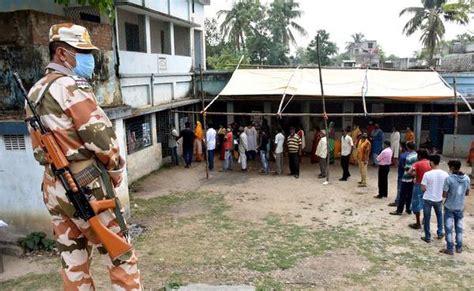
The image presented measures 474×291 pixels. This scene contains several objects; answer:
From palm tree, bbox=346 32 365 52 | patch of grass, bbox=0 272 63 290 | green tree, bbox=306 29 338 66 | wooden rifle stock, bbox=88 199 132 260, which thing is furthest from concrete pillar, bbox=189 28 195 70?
palm tree, bbox=346 32 365 52

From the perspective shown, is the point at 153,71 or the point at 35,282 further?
the point at 153,71

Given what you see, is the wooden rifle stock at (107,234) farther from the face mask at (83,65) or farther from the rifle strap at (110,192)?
the face mask at (83,65)

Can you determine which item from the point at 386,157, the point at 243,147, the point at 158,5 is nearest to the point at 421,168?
the point at 386,157

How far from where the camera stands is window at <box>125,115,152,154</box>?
1077 cm

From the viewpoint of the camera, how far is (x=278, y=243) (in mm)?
6531

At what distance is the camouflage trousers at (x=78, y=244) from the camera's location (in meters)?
2.36

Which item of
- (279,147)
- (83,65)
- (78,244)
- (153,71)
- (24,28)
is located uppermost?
(24,28)

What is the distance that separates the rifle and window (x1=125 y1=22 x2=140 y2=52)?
413 inches

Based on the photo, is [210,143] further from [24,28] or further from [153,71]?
[24,28]

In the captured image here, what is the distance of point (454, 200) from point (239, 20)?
991 inches

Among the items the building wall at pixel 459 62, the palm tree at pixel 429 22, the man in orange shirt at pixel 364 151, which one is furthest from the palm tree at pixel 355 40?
the man in orange shirt at pixel 364 151

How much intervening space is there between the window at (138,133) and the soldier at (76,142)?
8.41 meters

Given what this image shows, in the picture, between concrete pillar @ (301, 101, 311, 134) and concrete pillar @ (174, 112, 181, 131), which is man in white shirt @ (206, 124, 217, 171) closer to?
concrete pillar @ (174, 112, 181, 131)

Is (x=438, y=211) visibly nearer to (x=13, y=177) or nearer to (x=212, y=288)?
(x=212, y=288)
